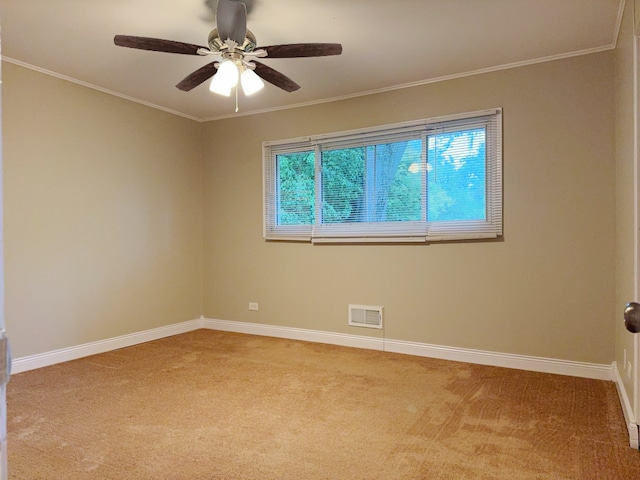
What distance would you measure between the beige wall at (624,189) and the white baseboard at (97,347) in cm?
407

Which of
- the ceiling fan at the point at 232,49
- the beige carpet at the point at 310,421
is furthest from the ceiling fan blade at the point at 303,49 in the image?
the beige carpet at the point at 310,421

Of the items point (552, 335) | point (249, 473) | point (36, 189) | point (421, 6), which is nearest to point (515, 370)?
point (552, 335)

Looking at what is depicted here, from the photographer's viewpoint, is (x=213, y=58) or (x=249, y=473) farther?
(x=213, y=58)

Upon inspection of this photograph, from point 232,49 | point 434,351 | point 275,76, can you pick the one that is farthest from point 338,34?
point 434,351

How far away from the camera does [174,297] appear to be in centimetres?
492

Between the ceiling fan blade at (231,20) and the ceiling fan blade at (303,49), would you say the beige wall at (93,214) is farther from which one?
the ceiling fan blade at (303,49)

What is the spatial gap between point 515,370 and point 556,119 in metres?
2.01

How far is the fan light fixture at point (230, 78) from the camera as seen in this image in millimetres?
2701

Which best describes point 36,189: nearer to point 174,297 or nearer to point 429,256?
point 174,297

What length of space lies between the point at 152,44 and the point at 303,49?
883mm

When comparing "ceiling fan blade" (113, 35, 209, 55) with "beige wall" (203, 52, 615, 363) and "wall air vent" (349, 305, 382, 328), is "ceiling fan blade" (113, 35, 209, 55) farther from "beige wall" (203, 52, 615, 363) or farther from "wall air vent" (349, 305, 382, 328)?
"wall air vent" (349, 305, 382, 328)

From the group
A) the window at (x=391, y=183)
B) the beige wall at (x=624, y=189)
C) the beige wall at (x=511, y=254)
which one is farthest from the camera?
→ the window at (x=391, y=183)

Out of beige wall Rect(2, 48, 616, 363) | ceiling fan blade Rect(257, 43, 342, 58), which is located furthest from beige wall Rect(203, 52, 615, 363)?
ceiling fan blade Rect(257, 43, 342, 58)

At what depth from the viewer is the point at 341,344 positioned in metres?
4.36
